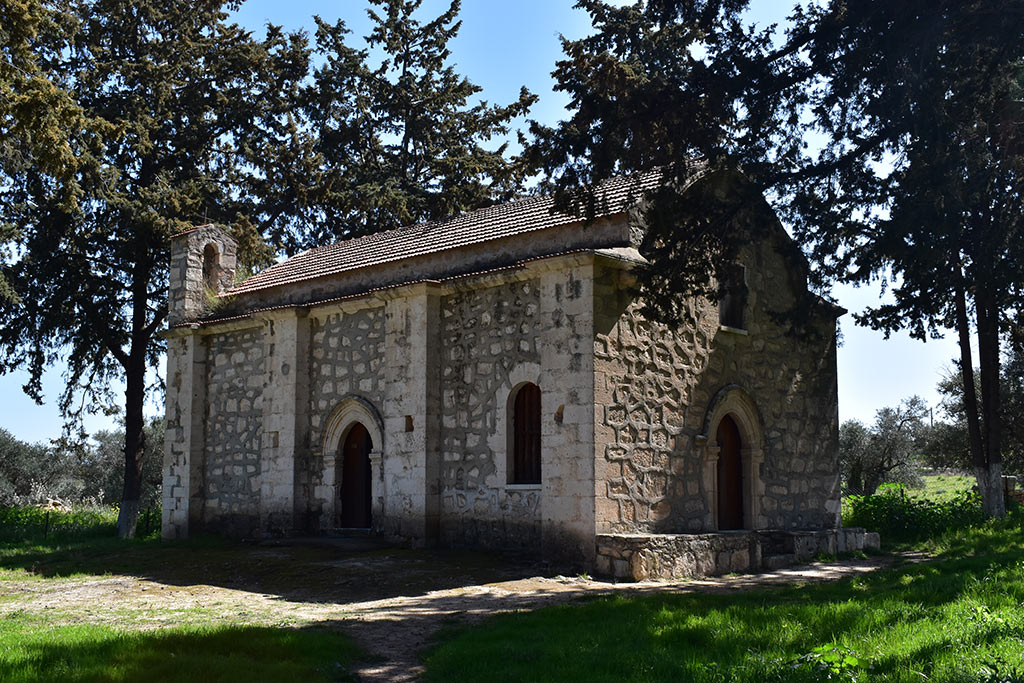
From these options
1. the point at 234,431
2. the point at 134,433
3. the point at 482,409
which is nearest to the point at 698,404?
the point at 482,409

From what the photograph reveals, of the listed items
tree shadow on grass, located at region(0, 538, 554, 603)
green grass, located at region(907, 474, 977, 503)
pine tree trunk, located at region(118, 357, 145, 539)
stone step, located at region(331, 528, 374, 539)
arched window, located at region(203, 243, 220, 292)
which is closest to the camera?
tree shadow on grass, located at region(0, 538, 554, 603)

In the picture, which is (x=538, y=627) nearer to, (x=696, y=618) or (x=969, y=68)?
(x=696, y=618)

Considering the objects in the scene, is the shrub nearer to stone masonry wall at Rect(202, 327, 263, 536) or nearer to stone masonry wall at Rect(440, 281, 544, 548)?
stone masonry wall at Rect(440, 281, 544, 548)

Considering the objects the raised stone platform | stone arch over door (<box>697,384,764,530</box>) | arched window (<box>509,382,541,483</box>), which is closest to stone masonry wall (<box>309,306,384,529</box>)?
arched window (<box>509,382,541,483</box>)

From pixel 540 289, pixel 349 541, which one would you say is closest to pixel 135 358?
pixel 349 541

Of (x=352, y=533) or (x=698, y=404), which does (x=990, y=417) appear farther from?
(x=352, y=533)

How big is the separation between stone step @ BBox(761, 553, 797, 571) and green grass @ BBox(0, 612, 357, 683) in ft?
25.6

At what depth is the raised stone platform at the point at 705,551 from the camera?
1213 centimetres

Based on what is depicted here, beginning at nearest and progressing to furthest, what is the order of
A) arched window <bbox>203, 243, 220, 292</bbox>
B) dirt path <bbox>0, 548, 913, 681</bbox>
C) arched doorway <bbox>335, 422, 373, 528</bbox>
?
dirt path <bbox>0, 548, 913, 681</bbox> < arched doorway <bbox>335, 422, 373, 528</bbox> < arched window <bbox>203, 243, 220, 292</bbox>

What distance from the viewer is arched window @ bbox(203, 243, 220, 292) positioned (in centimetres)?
2009

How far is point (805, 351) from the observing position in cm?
1750

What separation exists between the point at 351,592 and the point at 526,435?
3.65 m

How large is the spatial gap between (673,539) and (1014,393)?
58.6 ft

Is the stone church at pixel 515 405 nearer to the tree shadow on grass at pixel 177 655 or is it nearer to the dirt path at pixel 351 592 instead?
the dirt path at pixel 351 592
